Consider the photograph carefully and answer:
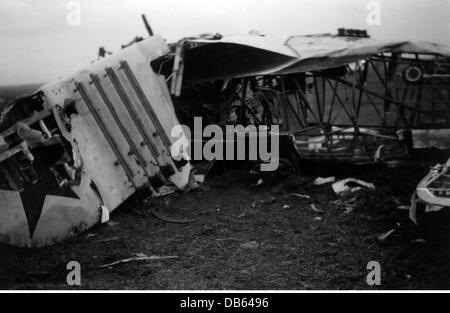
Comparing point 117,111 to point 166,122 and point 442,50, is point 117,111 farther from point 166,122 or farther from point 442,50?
point 442,50

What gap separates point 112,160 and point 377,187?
4.38 m

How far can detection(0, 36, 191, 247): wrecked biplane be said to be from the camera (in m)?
5.30

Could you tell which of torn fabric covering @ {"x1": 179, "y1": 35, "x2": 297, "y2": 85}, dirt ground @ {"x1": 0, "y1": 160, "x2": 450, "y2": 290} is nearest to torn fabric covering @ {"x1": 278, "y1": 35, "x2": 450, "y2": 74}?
torn fabric covering @ {"x1": 179, "y1": 35, "x2": 297, "y2": 85}

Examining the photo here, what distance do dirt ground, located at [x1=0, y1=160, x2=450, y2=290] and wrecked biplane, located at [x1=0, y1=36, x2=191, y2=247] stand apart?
382 mm

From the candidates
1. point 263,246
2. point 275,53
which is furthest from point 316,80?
point 263,246

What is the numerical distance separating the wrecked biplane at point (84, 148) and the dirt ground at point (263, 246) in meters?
0.38

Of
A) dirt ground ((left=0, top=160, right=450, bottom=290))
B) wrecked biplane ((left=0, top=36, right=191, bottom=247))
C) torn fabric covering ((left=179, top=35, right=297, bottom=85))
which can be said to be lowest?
dirt ground ((left=0, top=160, right=450, bottom=290))

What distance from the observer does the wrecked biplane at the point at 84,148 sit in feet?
17.4

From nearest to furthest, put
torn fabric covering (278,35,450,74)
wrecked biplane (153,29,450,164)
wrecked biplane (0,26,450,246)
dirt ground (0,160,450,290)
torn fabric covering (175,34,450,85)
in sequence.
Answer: dirt ground (0,160,450,290) → wrecked biplane (0,26,450,246) → torn fabric covering (278,35,450,74) → torn fabric covering (175,34,450,85) → wrecked biplane (153,29,450,164)

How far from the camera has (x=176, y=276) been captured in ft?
15.3

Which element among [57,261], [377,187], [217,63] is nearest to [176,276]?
[57,261]

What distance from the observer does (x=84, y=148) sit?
6.15 meters

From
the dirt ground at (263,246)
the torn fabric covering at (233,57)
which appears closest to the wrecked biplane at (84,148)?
the dirt ground at (263,246)

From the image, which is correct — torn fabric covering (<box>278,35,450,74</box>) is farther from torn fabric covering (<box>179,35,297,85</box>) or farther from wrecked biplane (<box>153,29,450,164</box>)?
torn fabric covering (<box>179,35,297,85</box>)
